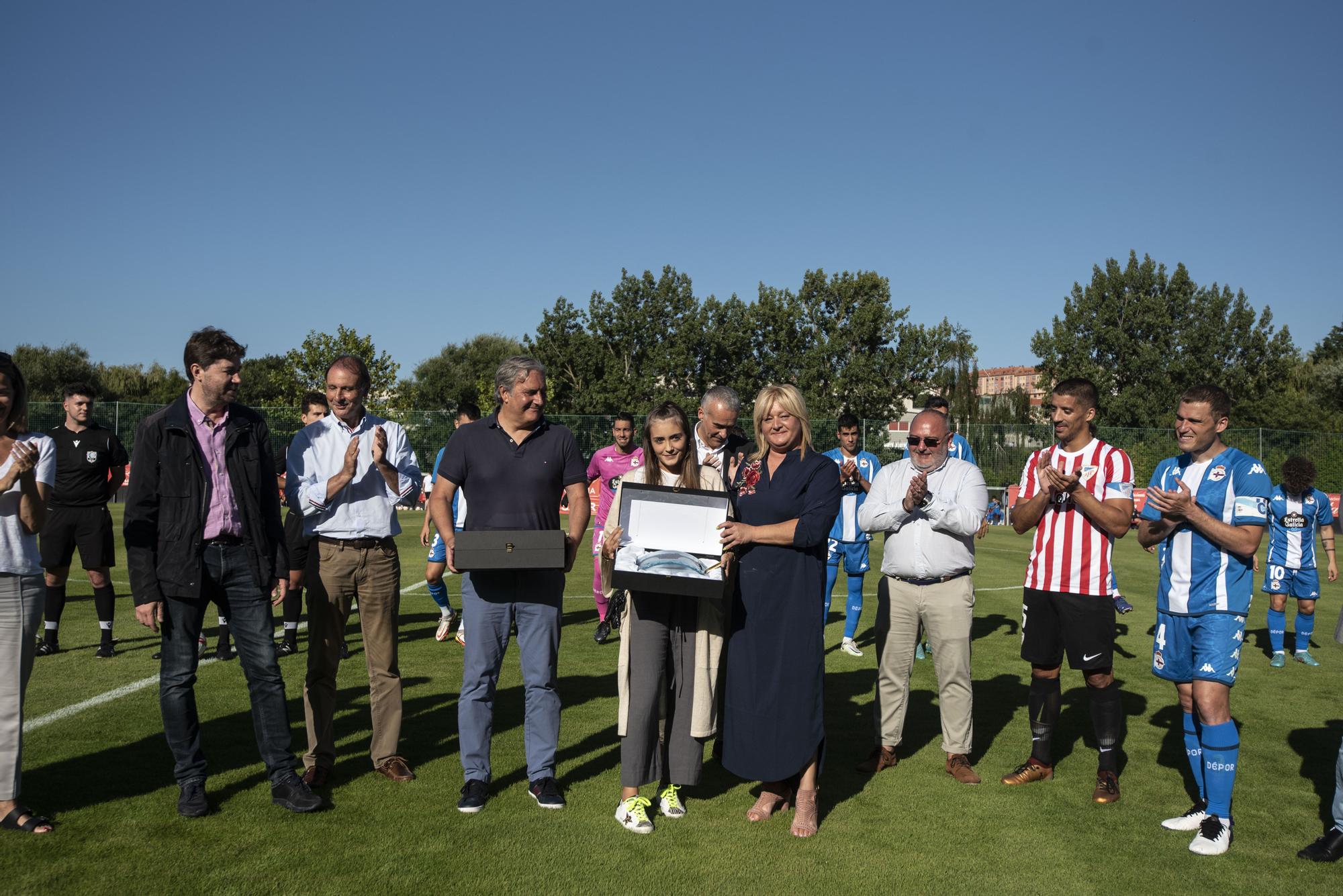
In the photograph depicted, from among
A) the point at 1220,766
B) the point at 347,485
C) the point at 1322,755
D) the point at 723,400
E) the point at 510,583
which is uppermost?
the point at 723,400

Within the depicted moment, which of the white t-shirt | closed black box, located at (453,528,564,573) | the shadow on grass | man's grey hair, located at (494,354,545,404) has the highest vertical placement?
man's grey hair, located at (494,354,545,404)

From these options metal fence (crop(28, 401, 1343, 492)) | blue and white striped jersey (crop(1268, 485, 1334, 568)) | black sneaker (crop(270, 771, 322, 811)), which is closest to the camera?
black sneaker (crop(270, 771, 322, 811))

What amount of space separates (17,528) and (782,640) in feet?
11.4

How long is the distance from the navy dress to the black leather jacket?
2.31 meters

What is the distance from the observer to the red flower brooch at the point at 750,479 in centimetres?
465

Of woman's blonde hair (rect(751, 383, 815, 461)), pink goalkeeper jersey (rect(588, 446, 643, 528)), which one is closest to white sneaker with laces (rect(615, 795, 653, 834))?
woman's blonde hair (rect(751, 383, 815, 461))

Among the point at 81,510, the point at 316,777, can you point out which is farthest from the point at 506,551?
the point at 81,510

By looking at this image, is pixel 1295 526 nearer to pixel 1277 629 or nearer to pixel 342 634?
pixel 1277 629

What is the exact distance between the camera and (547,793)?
15.6 feet

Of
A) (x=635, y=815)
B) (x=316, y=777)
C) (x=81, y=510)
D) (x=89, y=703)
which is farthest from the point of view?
(x=81, y=510)

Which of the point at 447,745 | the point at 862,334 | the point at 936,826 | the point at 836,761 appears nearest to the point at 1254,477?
the point at 936,826

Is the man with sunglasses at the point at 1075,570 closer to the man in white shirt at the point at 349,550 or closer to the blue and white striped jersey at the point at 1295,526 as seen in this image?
the man in white shirt at the point at 349,550

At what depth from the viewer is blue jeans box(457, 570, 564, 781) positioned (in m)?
4.71

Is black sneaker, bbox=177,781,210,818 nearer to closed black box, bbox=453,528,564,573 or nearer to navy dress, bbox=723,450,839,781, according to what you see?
closed black box, bbox=453,528,564,573
